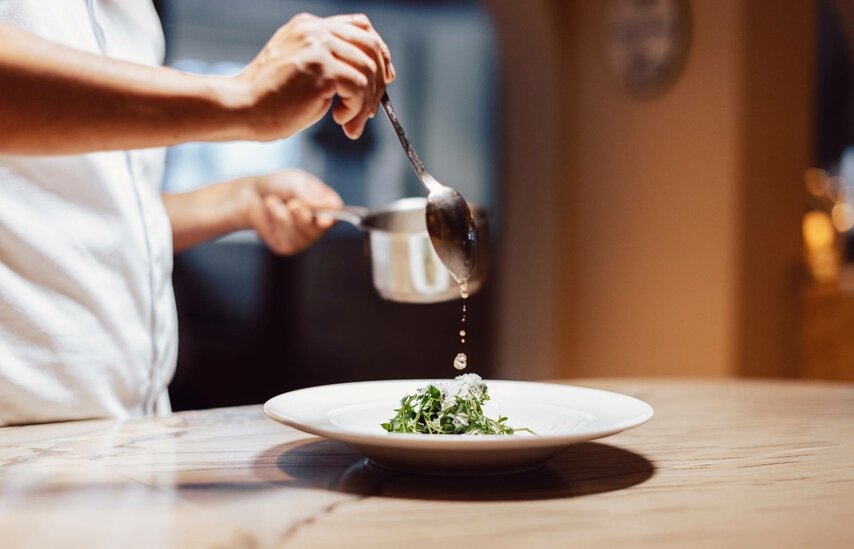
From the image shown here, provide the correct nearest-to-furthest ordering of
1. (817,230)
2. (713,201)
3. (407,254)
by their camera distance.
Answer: (407,254) < (713,201) < (817,230)

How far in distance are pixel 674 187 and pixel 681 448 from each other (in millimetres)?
2399

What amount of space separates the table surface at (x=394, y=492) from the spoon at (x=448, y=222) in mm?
261

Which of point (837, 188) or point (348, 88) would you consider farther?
point (837, 188)

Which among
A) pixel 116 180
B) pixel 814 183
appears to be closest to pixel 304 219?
pixel 116 180

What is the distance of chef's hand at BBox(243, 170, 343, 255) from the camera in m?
1.36

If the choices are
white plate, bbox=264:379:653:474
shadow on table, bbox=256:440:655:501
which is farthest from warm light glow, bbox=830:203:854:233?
shadow on table, bbox=256:440:655:501

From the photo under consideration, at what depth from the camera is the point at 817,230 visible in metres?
3.11

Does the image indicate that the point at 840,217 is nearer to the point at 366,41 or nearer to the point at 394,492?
the point at 366,41

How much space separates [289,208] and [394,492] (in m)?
0.78

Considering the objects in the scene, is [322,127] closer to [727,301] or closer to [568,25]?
[568,25]

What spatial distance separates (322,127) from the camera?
194 inches

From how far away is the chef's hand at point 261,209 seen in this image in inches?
53.7

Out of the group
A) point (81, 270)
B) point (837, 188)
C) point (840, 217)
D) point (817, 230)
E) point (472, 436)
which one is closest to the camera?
point (472, 436)

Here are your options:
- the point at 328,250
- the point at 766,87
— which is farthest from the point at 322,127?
the point at 766,87
